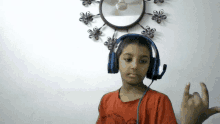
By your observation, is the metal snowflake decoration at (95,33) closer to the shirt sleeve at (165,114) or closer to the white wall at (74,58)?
the white wall at (74,58)

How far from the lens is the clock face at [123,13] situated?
3.40 ft

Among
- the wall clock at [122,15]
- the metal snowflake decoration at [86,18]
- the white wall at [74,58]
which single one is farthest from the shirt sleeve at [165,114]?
the metal snowflake decoration at [86,18]

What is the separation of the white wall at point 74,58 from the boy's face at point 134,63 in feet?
1.43

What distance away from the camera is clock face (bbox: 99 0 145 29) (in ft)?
3.40

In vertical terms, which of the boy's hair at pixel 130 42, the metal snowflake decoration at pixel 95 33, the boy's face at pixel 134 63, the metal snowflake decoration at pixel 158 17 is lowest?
the boy's face at pixel 134 63

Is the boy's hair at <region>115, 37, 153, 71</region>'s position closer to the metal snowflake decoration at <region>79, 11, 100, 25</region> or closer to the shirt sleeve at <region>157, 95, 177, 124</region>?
the shirt sleeve at <region>157, 95, 177, 124</region>

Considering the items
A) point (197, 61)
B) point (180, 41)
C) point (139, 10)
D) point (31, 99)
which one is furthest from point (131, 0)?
point (31, 99)

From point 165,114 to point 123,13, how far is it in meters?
0.79

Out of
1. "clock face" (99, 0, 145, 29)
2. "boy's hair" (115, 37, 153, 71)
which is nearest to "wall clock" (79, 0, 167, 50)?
"clock face" (99, 0, 145, 29)

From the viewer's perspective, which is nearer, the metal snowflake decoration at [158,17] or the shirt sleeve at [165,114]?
the shirt sleeve at [165,114]

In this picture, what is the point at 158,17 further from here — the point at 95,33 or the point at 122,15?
the point at 95,33

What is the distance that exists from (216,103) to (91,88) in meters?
0.86

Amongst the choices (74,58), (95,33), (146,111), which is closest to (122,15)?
(95,33)

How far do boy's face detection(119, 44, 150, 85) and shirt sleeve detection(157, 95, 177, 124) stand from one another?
0.41ft
